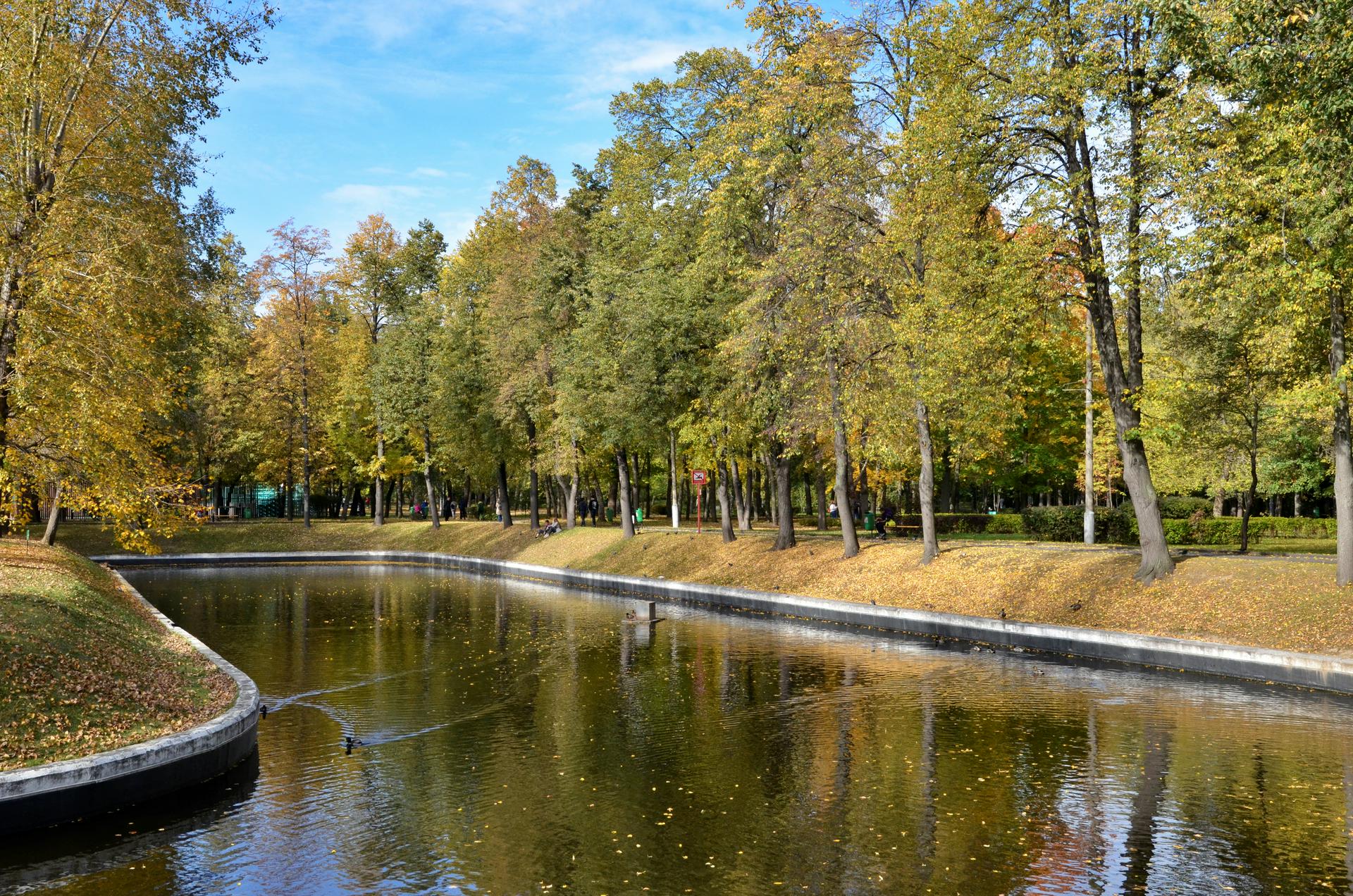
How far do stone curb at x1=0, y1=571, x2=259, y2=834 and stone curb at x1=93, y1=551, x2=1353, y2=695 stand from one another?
16493 millimetres

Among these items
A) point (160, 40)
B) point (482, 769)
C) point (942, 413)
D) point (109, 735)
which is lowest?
point (482, 769)

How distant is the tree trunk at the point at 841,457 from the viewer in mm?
31156

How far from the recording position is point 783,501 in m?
36.5

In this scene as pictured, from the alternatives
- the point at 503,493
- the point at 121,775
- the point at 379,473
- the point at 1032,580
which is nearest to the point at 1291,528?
the point at 1032,580

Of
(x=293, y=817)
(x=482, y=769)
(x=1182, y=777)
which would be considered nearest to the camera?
(x=293, y=817)

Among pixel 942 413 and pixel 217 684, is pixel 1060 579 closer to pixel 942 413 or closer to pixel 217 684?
pixel 942 413

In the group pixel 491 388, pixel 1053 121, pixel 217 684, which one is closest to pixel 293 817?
pixel 217 684

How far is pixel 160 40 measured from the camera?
23.3 m

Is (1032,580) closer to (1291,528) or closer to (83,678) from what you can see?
(83,678)

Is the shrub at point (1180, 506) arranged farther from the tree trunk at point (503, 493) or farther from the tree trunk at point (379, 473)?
the tree trunk at point (379, 473)

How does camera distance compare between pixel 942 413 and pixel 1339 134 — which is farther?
pixel 942 413

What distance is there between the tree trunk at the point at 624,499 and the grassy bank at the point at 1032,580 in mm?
889

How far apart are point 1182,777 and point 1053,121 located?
48.6 ft

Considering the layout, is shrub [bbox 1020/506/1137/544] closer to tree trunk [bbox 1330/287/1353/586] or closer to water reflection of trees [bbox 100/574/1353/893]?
tree trunk [bbox 1330/287/1353/586]
